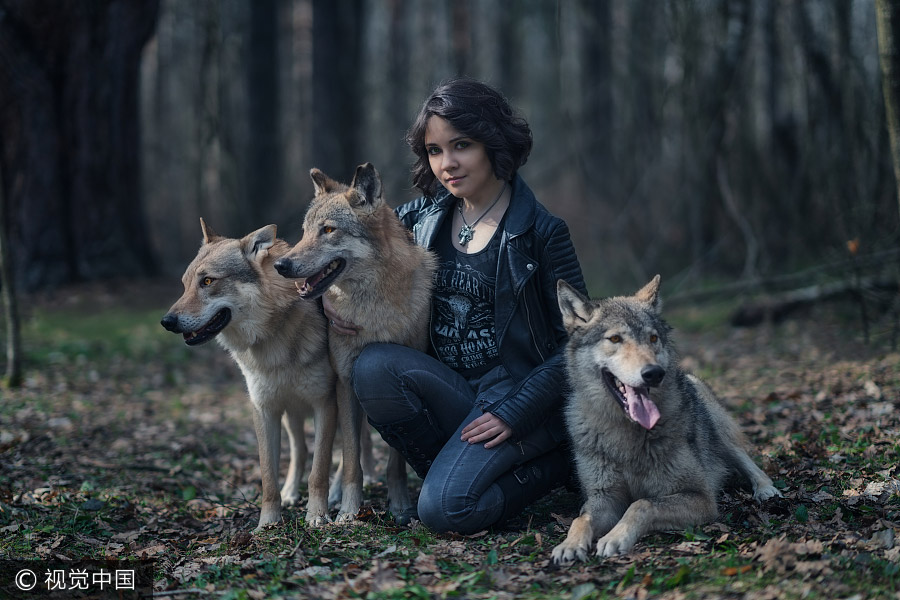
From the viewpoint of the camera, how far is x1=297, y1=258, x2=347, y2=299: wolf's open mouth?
434cm

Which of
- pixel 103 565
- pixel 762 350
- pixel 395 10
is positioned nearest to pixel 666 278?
pixel 762 350

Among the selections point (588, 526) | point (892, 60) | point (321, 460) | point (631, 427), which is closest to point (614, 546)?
point (588, 526)

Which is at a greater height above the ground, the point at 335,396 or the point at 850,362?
the point at 335,396

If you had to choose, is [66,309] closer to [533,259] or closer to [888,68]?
[533,259]

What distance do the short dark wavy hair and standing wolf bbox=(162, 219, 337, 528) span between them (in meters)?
1.25

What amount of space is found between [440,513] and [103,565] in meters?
1.72

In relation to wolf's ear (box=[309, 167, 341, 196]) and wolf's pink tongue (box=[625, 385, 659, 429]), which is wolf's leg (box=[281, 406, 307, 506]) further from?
wolf's pink tongue (box=[625, 385, 659, 429])

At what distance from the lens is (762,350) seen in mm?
8430

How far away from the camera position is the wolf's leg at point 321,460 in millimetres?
4516

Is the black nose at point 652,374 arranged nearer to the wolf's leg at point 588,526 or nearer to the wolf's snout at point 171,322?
the wolf's leg at point 588,526

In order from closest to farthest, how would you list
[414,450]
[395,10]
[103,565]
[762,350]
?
[103,565] < [414,450] < [762,350] < [395,10]

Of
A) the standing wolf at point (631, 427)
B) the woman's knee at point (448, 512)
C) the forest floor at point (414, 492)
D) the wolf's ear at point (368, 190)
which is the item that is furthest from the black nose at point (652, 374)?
the wolf's ear at point (368, 190)

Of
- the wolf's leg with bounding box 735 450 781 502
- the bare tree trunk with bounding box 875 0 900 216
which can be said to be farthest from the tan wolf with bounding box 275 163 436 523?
the bare tree trunk with bounding box 875 0 900 216

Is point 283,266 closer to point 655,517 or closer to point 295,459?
point 295,459
